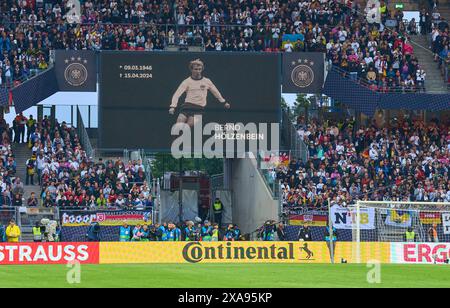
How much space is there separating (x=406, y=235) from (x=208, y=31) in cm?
1760

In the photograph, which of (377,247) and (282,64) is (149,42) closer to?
(282,64)

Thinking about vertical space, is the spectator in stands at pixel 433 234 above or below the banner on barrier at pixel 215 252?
above

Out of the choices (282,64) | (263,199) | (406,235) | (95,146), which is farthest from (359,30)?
(406,235)

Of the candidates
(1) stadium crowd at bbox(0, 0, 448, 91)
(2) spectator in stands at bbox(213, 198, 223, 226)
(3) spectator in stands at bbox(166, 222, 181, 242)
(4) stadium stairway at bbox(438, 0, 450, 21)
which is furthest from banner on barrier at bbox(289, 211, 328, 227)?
(4) stadium stairway at bbox(438, 0, 450, 21)

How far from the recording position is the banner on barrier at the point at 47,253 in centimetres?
3966

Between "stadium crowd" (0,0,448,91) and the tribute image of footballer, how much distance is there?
2247 millimetres

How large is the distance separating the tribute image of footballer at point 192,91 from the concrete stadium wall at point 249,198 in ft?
15.0

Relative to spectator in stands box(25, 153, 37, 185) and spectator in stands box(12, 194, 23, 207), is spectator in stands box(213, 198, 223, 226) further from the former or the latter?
spectator in stands box(12, 194, 23, 207)

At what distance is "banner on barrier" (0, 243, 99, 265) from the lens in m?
39.7

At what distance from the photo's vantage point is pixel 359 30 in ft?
192

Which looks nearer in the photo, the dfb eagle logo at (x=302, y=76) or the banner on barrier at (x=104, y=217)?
the banner on barrier at (x=104, y=217)

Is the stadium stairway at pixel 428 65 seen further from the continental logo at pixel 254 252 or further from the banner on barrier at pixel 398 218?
the continental logo at pixel 254 252

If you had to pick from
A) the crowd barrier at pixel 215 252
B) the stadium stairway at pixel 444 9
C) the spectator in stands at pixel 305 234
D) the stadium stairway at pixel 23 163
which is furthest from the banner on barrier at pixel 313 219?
the stadium stairway at pixel 444 9

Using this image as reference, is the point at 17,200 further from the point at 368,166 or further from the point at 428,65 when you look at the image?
the point at 428,65
